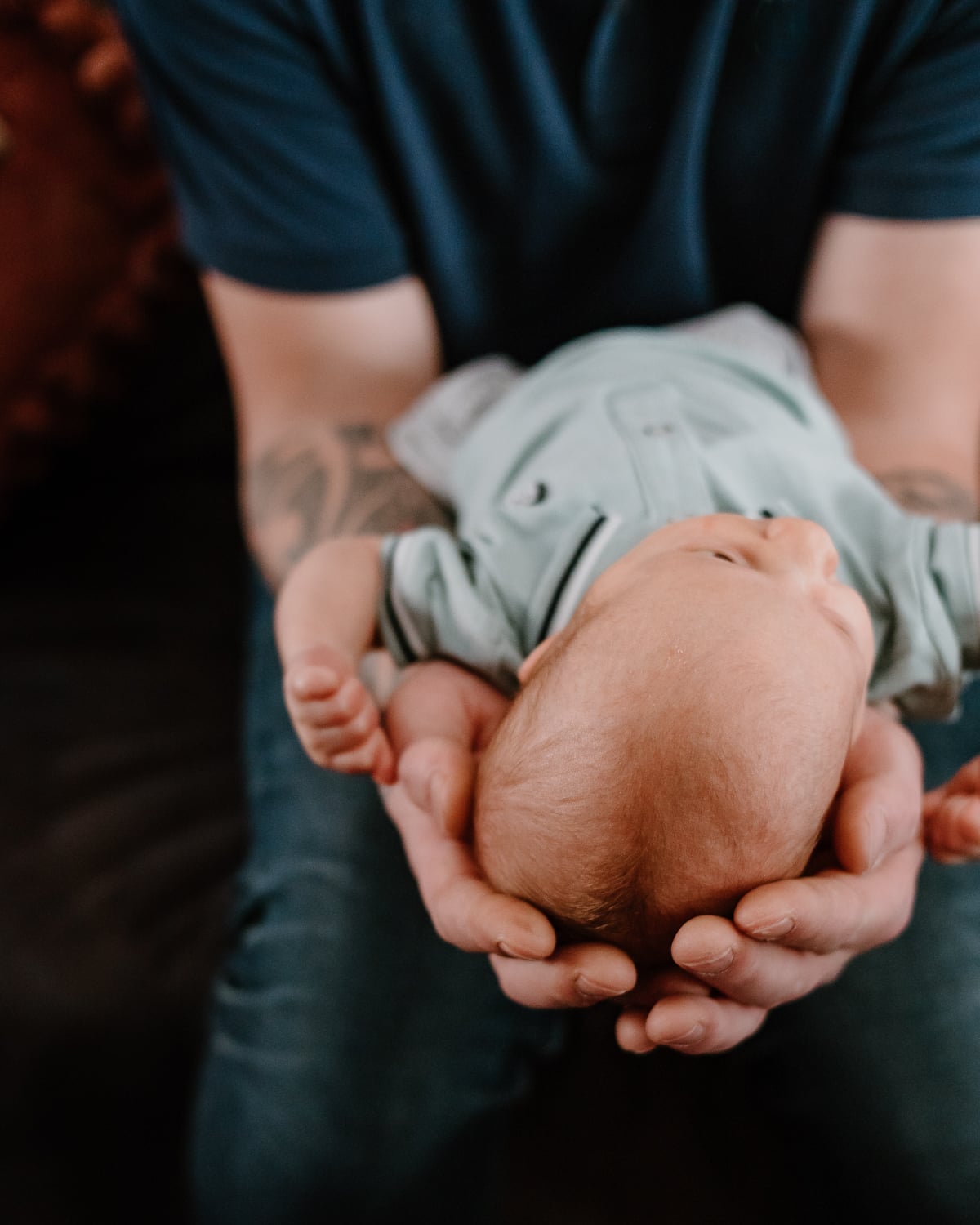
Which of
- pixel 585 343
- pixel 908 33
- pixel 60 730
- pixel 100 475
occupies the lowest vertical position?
pixel 60 730

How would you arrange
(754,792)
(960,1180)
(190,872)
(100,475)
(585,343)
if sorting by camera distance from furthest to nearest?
(100,475) < (190,872) < (585,343) < (960,1180) < (754,792)

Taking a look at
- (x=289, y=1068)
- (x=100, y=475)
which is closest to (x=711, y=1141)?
(x=289, y=1068)

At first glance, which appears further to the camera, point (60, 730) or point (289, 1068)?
point (60, 730)

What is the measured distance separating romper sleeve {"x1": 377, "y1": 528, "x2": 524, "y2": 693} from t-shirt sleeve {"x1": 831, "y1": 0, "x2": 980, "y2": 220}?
20.5 inches

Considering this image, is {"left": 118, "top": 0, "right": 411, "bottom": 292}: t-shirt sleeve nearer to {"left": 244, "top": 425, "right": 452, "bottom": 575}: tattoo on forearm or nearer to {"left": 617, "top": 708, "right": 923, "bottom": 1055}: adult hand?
{"left": 244, "top": 425, "right": 452, "bottom": 575}: tattoo on forearm

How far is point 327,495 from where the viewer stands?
0.81 metres

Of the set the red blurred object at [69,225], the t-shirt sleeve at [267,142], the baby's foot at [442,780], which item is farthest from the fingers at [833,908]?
the red blurred object at [69,225]

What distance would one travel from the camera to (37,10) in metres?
1.01

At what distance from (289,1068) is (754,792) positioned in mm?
522

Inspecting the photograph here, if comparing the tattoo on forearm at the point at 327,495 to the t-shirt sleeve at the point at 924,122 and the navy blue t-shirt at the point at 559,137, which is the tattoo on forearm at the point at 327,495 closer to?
the navy blue t-shirt at the point at 559,137

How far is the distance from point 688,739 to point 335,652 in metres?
0.20

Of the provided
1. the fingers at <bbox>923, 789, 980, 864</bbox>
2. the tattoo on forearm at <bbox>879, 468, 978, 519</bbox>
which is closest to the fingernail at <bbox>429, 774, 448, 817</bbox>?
the fingers at <bbox>923, 789, 980, 864</bbox>

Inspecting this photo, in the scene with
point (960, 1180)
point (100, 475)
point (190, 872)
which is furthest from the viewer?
point (100, 475)

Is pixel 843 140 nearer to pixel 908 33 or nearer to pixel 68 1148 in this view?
pixel 908 33
